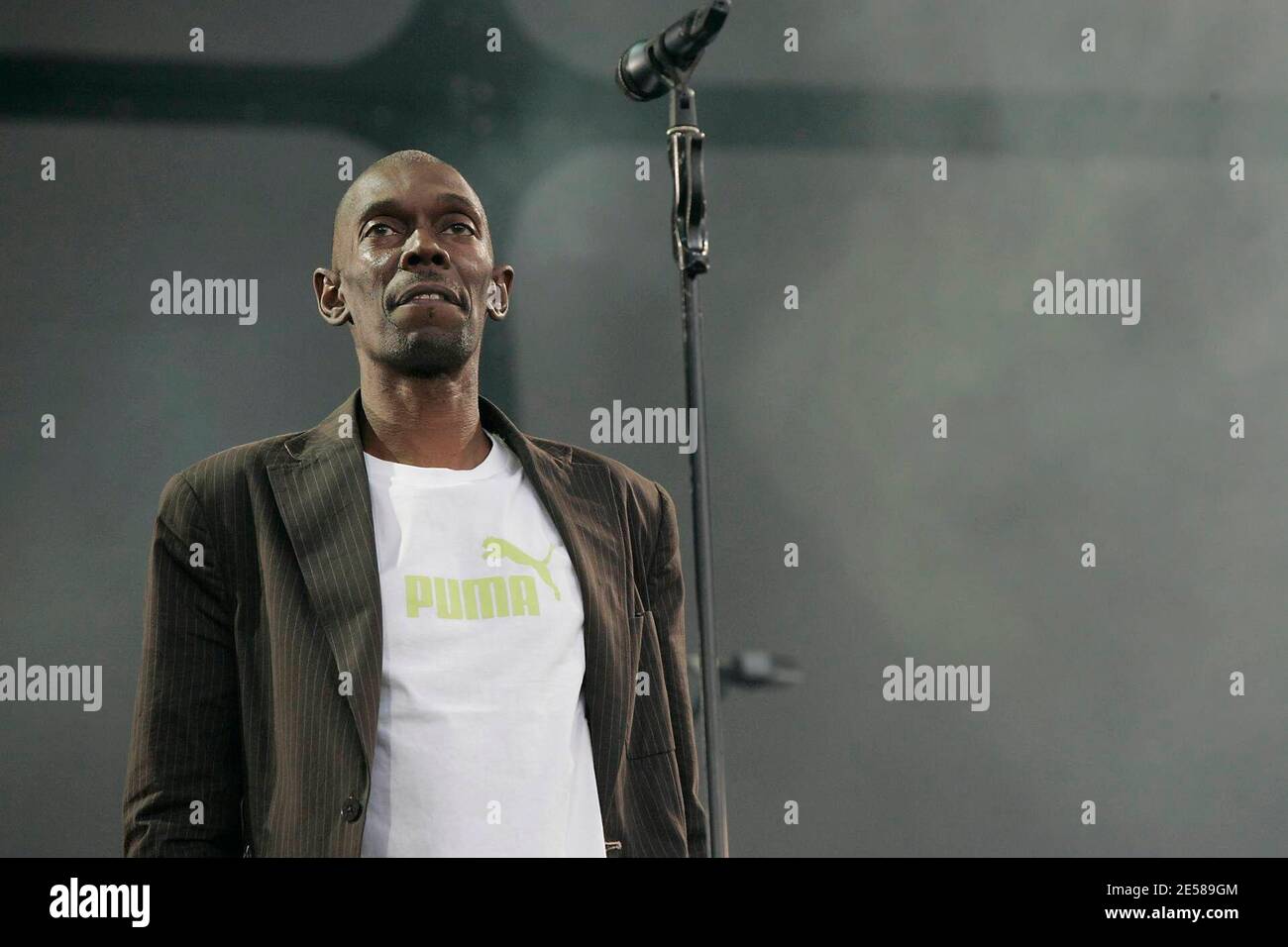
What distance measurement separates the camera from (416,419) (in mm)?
1610

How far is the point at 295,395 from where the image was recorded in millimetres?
2400

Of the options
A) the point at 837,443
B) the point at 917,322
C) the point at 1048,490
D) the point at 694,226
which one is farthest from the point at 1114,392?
the point at 694,226

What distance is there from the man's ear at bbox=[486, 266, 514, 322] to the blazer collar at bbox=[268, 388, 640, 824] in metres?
0.14

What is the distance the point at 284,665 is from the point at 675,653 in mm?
536

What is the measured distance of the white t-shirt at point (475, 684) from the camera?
1.40m

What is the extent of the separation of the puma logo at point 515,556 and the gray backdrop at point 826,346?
96 centimetres

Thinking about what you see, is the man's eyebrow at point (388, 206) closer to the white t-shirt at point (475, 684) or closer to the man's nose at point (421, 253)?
the man's nose at point (421, 253)

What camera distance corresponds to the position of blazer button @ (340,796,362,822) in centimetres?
135

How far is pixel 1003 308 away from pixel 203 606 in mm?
1786
